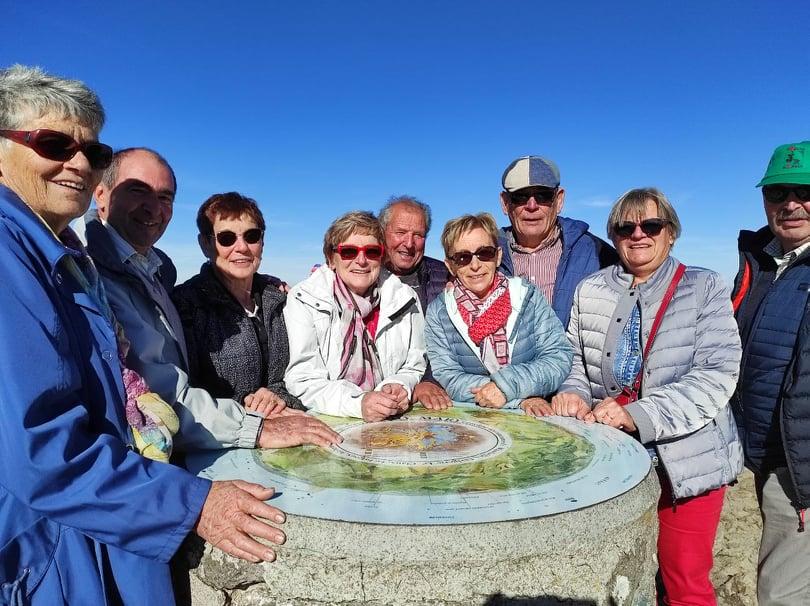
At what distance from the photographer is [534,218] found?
4.96m

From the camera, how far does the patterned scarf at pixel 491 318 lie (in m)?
4.12

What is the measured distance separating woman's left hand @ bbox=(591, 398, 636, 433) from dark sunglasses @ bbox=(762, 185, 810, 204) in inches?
81.5

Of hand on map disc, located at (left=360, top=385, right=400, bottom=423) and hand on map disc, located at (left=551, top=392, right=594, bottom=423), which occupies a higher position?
hand on map disc, located at (left=360, top=385, right=400, bottom=423)

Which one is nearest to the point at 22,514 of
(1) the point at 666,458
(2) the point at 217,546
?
(2) the point at 217,546

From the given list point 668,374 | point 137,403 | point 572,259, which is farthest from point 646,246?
point 137,403

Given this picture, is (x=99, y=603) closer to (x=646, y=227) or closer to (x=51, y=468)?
(x=51, y=468)

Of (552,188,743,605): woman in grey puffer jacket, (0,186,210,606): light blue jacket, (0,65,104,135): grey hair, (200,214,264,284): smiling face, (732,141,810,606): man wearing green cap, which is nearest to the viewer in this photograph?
(0,186,210,606): light blue jacket

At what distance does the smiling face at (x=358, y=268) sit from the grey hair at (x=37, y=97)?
2137 millimetres

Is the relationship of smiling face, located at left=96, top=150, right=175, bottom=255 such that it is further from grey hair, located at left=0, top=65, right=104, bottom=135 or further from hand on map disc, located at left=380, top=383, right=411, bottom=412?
hand on map disc, located at left=380, top=383, right=411, bottom=412

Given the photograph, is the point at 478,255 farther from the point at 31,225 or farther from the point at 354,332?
the point at 31,225

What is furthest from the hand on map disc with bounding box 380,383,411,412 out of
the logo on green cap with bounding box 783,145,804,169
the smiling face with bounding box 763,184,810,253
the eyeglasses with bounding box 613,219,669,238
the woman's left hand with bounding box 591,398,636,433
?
the logo on green cap with bounding box 783,145,804,169

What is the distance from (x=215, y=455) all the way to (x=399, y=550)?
4.28 feet

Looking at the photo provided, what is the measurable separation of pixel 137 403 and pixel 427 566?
4.43 feet

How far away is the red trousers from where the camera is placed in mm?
3699
